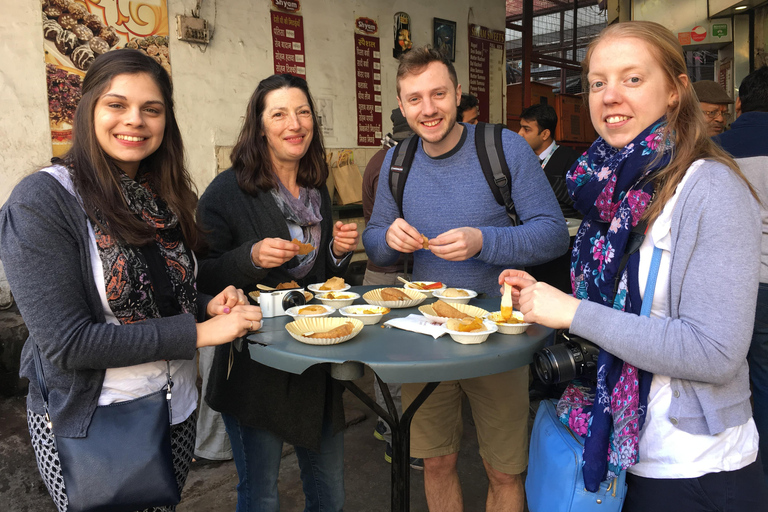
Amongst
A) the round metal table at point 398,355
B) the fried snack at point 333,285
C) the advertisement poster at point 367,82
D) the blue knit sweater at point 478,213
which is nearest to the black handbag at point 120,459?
the round metal table at point 398,355

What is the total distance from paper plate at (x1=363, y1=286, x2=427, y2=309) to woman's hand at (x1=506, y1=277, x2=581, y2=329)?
749mm

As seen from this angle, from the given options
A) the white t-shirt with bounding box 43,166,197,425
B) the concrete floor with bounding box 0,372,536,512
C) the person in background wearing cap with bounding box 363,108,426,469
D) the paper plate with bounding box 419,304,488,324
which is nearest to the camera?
the white t-shirt with bounding box 43,166,197,425

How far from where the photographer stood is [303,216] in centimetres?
253

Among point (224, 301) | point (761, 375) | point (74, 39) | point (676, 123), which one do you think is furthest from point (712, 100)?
point (74, 39)

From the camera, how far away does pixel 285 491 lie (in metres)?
3.38

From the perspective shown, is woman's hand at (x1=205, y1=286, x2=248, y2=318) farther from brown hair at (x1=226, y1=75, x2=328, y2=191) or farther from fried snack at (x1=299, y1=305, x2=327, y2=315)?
brown hair at (x1=226, y1=75, x2=328, y2=191)

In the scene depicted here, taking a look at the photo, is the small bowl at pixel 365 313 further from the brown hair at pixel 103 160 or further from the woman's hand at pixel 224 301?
the brown hair at pixel 103 160

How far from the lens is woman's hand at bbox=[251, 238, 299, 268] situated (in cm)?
218

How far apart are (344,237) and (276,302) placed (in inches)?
19.8

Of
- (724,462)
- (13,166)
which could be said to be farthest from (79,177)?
(13,166)

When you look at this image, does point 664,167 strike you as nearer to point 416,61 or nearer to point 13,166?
point 416,61

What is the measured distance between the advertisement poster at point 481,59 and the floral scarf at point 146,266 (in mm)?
6870

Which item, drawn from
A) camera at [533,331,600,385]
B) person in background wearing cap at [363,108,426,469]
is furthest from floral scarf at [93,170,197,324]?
person in background wearing cap at [363,108,426,469]

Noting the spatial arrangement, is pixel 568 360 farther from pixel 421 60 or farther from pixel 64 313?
pixel 421 60
